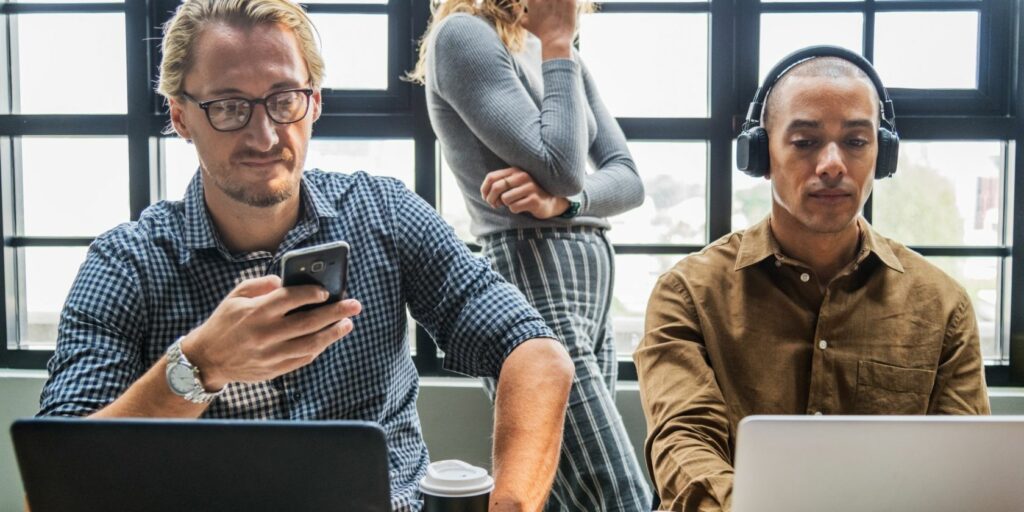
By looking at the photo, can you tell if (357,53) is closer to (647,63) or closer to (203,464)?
(647,63)

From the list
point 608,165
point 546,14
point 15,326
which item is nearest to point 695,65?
point 608,165

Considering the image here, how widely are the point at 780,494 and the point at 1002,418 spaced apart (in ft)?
0.74

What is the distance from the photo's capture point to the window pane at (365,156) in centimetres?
266

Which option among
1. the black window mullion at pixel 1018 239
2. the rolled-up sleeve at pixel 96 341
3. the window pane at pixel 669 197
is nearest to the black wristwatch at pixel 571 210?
the rolled-up sleeve at pixel 96 341

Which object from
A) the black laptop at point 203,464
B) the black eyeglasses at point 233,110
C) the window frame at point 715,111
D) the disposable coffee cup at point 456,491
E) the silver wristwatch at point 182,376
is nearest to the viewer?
the black laptop at point 203,464

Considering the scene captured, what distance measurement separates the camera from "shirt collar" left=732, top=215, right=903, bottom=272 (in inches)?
59.5

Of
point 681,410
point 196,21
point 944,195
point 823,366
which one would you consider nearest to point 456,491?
point 681,410

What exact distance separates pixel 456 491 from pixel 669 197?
196cm

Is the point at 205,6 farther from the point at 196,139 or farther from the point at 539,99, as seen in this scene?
the point at 539,99

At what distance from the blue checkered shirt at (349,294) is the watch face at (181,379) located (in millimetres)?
172

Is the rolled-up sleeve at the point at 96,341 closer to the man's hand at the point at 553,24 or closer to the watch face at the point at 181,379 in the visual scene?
the watch face at the point at 181,379

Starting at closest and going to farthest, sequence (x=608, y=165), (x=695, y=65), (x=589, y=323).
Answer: (x=589, y=323)
(x=608, y=165)
(x=695, y=65)

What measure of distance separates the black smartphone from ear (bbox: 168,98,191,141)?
54 centimetres

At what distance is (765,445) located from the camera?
0.81m
